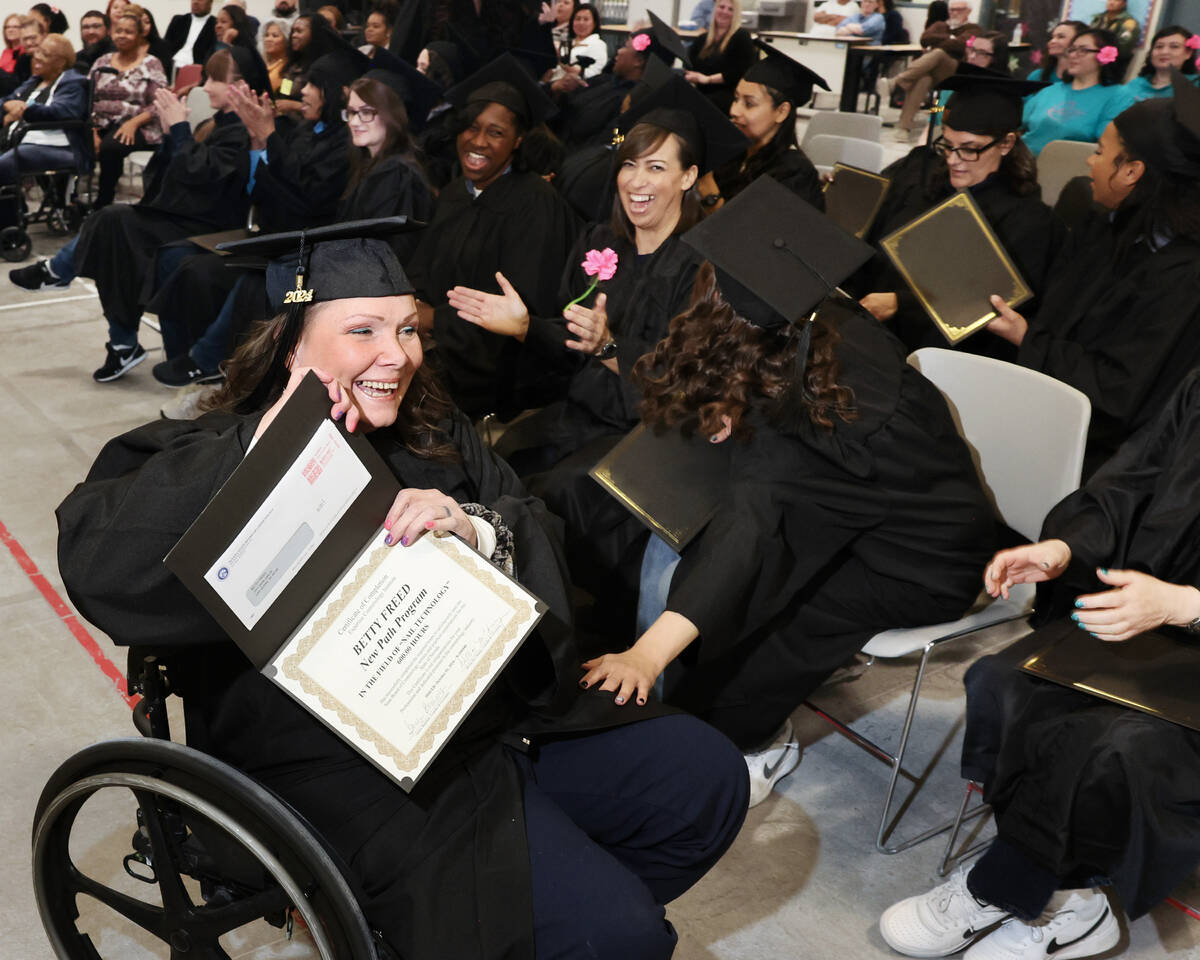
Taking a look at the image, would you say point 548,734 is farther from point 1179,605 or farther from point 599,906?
point 1179,605

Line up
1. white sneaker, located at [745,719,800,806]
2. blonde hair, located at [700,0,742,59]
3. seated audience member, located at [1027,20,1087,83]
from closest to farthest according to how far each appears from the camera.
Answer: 1. white sneaker, located at [745,719,800,806]
2. blonde hair, located at [700,0,742,59]
3. seated audience member, located at [1027,20,1087,83]

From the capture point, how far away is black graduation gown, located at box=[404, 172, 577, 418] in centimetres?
400

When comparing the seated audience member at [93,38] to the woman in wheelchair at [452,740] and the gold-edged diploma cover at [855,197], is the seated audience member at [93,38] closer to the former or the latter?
the gold-edged diploma cover at [855,197]

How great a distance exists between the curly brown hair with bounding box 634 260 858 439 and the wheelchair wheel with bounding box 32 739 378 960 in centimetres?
132

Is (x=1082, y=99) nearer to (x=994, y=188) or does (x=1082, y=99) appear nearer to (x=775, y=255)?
(x=994, y=188)

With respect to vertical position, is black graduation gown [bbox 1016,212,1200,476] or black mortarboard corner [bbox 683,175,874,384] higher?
black mortarboard corner [bbox 683,175,874,384]

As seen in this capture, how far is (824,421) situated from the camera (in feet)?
8.04

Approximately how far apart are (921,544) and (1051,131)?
5.42 m

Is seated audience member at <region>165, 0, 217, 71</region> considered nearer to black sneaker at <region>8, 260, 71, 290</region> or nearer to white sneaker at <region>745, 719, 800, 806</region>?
black sneaker at <region>8, 260, 71, 290</region>

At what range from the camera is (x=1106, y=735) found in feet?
7.02

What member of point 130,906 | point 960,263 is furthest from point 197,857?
point 960,263

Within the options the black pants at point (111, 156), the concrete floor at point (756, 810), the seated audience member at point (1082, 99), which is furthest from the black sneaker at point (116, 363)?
the seated audience member at point (1082, 99)

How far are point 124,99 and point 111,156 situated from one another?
468mm

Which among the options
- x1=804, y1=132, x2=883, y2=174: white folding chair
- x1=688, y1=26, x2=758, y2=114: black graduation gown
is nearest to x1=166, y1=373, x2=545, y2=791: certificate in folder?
x1=804, y1=132, x2=883, y2=174: white folding chair
